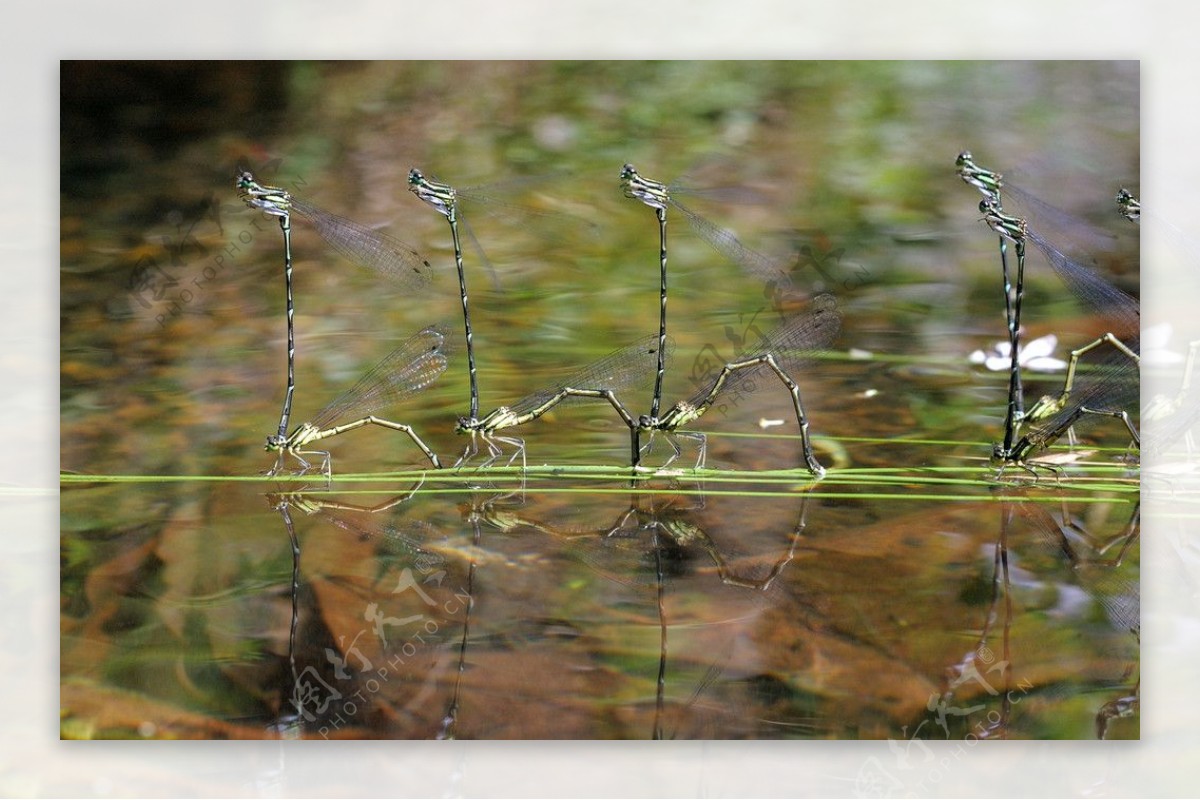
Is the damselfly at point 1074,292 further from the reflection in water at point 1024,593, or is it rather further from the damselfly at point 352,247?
the damselfly at point 352,247

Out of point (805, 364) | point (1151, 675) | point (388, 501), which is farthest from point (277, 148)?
point (1151, 675)

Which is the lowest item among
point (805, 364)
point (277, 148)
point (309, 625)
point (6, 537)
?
point (309, 625)

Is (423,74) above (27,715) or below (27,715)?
above

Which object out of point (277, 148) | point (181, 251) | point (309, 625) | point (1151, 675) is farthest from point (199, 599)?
point (1151, 675)

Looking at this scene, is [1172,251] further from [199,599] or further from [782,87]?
[199,599]

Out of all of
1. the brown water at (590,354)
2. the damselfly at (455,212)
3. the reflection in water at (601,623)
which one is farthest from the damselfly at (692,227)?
the reflection in water at (601,623)

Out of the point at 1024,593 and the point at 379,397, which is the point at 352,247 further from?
the point at 1024,593

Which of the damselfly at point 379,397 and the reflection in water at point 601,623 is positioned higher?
the damselfly at point 379,397

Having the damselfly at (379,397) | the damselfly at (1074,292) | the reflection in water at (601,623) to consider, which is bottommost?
the reflection in water at (601,623)
